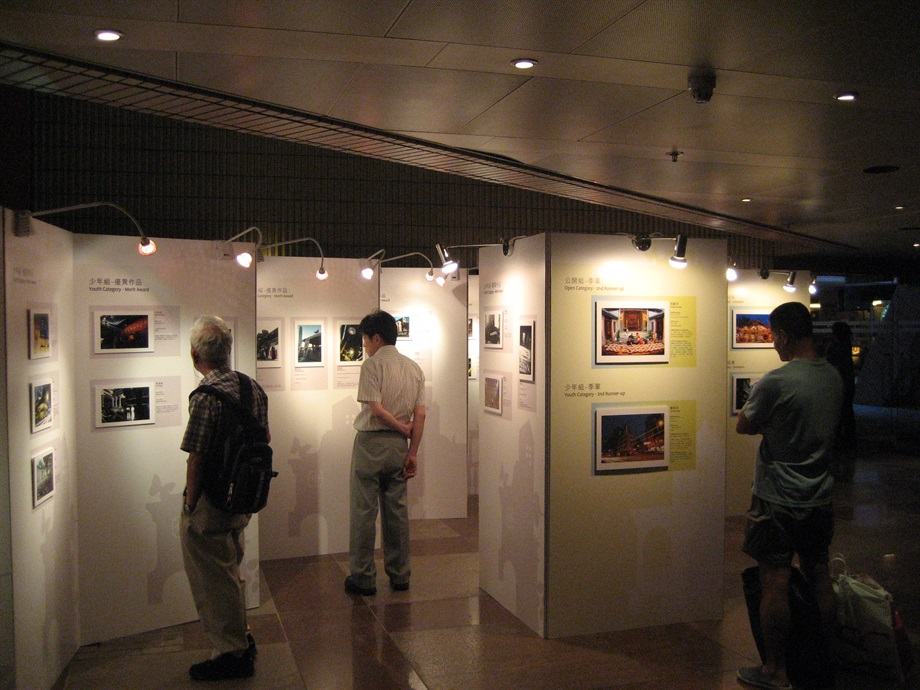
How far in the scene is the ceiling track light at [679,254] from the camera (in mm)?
4703

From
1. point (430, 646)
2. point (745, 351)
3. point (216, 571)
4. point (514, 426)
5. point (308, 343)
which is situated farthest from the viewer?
point (745, 351)

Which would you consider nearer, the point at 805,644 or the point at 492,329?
the point at 805,644

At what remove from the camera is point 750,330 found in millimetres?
7824

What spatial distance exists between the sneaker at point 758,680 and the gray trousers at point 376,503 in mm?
2374

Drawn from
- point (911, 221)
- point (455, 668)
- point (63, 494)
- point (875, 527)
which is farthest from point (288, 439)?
point (911, 221)

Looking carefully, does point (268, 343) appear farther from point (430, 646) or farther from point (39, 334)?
point (430, 646)

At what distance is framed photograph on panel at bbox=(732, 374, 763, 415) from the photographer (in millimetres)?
7785

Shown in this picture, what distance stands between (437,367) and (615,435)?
3167 millimetres

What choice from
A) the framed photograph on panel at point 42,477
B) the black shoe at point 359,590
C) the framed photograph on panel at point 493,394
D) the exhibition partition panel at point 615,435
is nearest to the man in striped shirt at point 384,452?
the black shoe at point 359,590

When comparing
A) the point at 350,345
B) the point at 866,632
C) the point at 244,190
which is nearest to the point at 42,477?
the point at 350,345

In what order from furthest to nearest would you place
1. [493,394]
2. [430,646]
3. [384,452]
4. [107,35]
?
[384,452], [493,394], [430,646], [107,35]

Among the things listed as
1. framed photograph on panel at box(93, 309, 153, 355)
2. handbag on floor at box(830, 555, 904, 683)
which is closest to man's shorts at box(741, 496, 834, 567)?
handbag on floor at box(830, 555, 904, 683)

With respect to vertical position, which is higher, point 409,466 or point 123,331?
point 123,331

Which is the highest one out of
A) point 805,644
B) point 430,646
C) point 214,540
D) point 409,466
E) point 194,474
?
point 194,474
